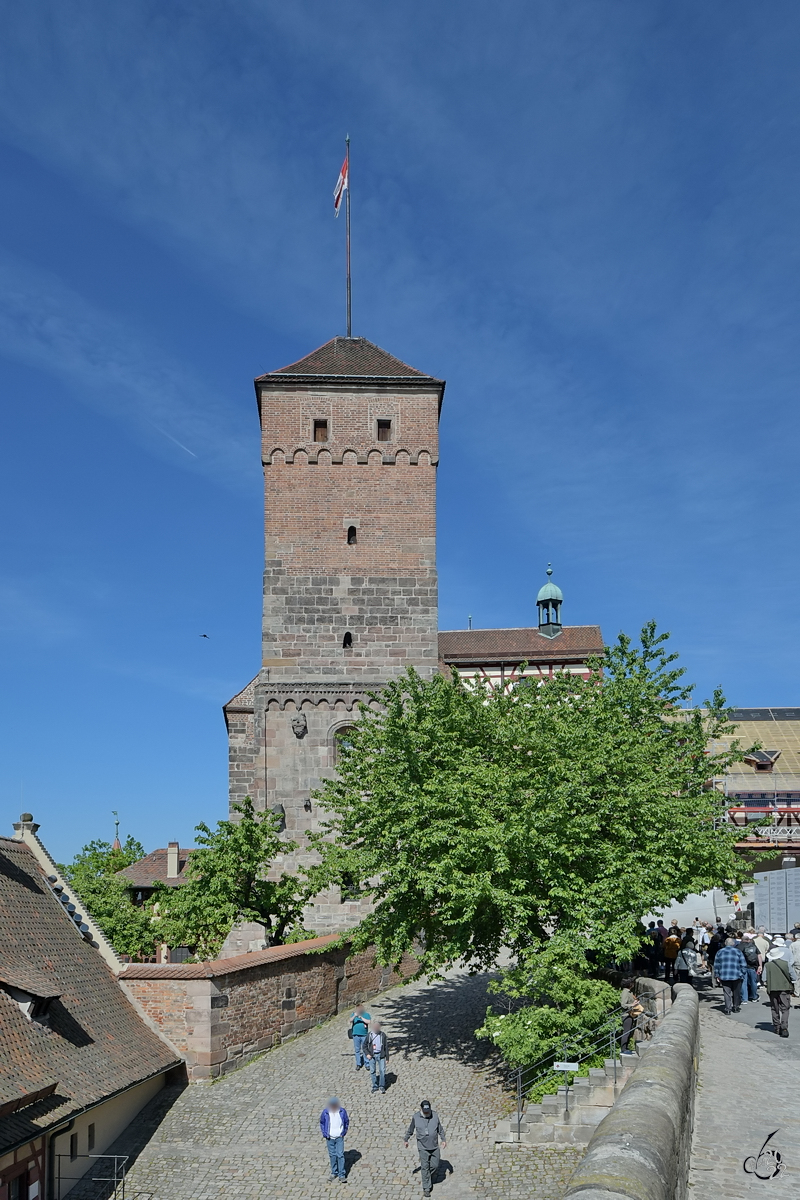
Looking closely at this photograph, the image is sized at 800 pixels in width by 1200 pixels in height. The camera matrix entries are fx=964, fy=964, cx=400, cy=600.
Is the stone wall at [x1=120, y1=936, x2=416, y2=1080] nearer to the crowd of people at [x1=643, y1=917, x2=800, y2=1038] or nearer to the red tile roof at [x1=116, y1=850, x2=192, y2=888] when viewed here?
the crowd of people at [x1=643, y1=917, x2=800, y2=1038]

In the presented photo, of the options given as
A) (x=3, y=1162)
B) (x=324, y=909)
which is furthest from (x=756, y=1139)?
(x=324, y=909)

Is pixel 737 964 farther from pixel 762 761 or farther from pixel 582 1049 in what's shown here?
pixel 762 761

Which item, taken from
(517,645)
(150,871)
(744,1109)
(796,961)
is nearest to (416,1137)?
(744,1109)

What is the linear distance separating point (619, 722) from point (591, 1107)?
28.3 feet

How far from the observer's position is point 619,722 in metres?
20.8

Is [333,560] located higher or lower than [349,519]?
lower

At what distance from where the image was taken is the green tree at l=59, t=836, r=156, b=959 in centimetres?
3625

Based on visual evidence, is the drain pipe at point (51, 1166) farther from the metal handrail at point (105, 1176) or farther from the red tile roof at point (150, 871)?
the red tile roof at point (150, 871)

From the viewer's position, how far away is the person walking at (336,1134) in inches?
539

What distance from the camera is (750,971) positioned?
19.0 meters

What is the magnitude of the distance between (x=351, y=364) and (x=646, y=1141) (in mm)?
28440

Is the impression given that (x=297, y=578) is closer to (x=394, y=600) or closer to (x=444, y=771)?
(x=394, y=600)

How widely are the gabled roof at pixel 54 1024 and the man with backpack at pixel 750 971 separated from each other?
1118 centimetres

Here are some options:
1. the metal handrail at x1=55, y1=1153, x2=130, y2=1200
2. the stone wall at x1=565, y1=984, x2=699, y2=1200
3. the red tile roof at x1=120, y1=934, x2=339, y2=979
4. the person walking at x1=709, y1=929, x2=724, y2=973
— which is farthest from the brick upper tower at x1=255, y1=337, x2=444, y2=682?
the stone wall at x1=565, y1=984, x2=699, y2=1200
